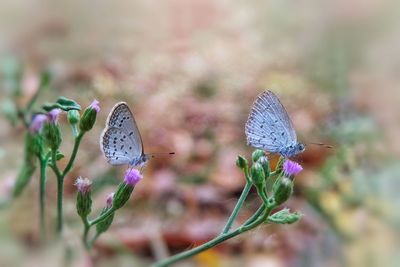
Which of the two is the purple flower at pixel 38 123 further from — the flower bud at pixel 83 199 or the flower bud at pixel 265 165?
the flower bud at pixel 265 165

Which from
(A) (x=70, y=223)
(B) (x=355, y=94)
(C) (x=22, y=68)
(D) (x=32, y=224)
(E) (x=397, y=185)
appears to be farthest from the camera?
(B) (x=355, y=94)

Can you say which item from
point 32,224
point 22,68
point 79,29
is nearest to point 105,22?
point 79,29

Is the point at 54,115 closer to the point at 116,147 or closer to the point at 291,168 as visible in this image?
the point at 116,147

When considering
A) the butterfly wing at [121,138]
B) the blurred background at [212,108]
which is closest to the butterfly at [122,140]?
the butterfly wing at [121,138]

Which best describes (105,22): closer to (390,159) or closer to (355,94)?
(355,94)

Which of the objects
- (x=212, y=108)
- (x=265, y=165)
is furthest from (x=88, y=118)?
(x=212, y=108)

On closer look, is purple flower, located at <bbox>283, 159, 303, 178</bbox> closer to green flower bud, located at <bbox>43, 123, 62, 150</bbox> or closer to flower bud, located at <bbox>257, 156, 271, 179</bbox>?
flower bud, located at <bbox>257, 156, 271, 179</bbox>
